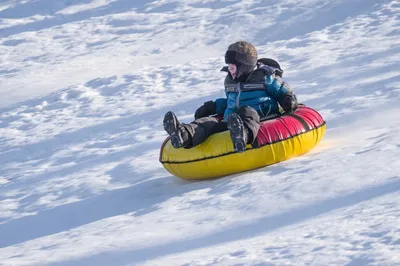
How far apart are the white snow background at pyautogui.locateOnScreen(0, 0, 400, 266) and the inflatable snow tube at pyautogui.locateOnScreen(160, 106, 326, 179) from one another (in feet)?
0.37

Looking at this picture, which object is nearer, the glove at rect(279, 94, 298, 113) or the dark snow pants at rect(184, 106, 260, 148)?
the dark snow pants at rect(184, 106, 260, 148)

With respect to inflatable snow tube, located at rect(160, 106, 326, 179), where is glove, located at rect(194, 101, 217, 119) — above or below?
above

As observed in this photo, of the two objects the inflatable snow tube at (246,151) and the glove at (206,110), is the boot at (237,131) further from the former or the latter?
the glove at (206,110)

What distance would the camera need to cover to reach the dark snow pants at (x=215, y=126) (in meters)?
6.27

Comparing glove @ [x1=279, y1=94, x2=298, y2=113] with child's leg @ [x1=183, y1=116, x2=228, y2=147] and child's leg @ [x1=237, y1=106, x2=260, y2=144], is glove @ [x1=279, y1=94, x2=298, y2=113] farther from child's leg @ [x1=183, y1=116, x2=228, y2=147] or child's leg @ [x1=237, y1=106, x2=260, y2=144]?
child's leg @ [x1=183, y1=116, x2=228, y2=147]

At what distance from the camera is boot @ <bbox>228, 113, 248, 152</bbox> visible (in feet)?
A: 20.0

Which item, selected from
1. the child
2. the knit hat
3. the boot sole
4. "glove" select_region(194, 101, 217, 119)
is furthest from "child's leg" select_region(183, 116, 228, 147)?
the knit hat

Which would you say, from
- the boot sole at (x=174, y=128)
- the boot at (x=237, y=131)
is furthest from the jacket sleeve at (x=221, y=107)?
the boot at (x=237, y=131)

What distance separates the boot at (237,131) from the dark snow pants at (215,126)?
145mm

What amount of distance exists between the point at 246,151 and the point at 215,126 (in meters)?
0.46

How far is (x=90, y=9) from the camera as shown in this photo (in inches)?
608

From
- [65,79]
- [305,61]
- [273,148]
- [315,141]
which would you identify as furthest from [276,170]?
[65,79]

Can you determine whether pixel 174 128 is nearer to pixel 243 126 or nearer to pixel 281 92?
pixel 243 126

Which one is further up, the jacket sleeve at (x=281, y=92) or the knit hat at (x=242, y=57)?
the knit hat at (x=242, y=57)
